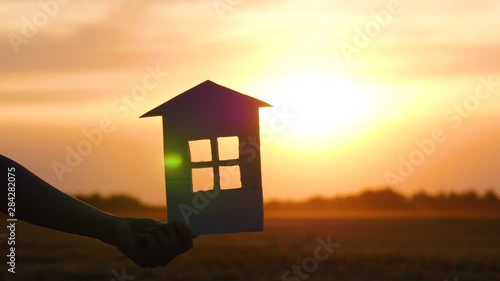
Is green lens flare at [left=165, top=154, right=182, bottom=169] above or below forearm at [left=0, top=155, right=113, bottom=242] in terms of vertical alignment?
above

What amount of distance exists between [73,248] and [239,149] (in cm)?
3304

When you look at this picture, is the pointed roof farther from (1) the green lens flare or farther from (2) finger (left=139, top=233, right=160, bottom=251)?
(2) finger (left=139, top=233, right=160, bottom=251)

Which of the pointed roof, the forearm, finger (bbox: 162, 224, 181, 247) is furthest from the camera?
the pointed roof

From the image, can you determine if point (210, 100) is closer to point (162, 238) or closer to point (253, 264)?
point (162, 238)

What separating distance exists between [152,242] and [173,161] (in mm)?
419

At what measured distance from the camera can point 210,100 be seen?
3.88 meters

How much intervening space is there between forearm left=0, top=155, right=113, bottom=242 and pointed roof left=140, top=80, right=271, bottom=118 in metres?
0.52

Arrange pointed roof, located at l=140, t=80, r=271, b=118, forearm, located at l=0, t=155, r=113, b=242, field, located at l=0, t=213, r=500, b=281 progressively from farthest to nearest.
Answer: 1. field, located at l=0, t=213, r=500, b=281
2. pointed roof, located at l=140, t=80, r=271, b=118
3. forearm, located at l=0, t=155, r=113, b=242

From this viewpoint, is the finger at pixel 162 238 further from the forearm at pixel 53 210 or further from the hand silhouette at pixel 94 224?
the forearm at pixel 53 210

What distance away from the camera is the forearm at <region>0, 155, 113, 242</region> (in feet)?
11.3

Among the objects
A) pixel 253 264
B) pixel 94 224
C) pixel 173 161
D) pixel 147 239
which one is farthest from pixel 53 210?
pixel 253 264

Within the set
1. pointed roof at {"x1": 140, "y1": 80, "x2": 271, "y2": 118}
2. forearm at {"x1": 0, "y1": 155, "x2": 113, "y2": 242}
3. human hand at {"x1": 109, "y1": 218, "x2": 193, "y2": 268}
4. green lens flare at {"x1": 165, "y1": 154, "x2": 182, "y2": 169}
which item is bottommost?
human hand at {"x1": 109, "y1": 218, "x2": 193, "y2": 268}

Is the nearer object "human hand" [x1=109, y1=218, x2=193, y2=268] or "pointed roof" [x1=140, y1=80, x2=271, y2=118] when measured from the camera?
"human hand" [x1=109, y1=218, x2=193, y2=268]

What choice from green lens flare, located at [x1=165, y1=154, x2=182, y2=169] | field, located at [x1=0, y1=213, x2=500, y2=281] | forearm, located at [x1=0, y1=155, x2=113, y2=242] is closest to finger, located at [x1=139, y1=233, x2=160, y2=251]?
forearm, located at [x1=0, y1=155, x2=113, y2=242]
